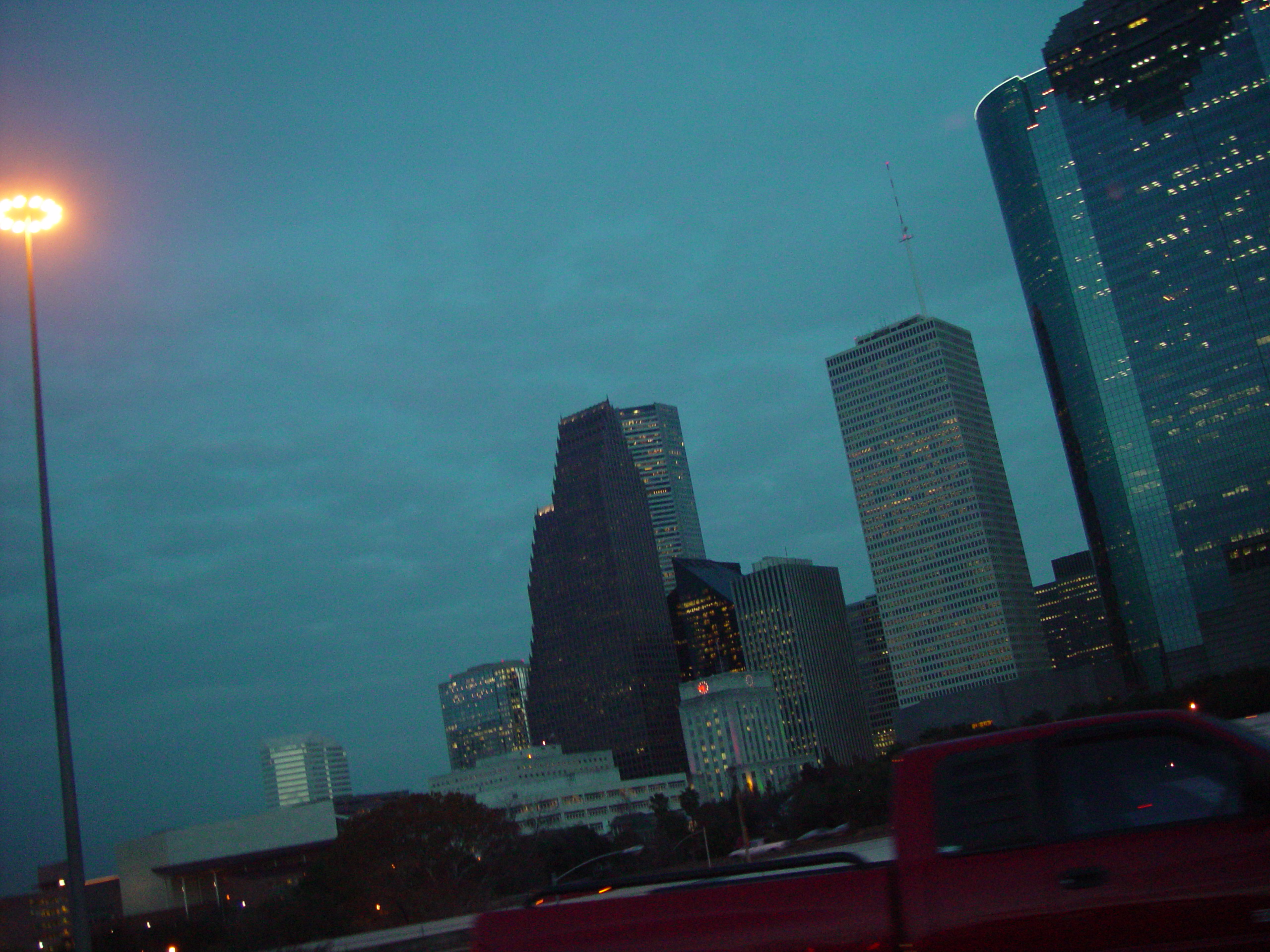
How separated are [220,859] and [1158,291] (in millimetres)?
133534

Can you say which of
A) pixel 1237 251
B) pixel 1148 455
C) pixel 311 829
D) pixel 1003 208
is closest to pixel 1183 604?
pixel 1148 455

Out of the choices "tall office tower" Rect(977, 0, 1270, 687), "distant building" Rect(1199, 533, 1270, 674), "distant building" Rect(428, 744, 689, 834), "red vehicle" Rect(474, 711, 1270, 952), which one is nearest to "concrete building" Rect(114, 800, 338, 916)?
"distant building" Rect(428, 744, 689, 834)

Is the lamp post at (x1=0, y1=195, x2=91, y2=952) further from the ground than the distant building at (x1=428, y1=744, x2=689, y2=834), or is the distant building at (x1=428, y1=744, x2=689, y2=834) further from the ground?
the lamp post at (x1=0, y1=195, x2=91, y2=952)

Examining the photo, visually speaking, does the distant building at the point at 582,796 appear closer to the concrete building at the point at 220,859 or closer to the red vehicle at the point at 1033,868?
the concrete building at the point at 220,859

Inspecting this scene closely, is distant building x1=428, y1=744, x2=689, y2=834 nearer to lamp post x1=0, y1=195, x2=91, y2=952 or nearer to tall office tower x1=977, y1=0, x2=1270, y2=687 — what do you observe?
tall office tower x1=977, y1=0, x2=1270, y2=687

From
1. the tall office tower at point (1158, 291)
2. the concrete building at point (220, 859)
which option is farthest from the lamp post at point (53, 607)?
the tall office tower at point (1158, 291)

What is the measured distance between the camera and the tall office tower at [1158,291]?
5748 inches

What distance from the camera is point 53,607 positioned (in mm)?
16406

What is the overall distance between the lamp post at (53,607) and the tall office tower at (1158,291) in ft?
492

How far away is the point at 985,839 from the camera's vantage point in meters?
6.25

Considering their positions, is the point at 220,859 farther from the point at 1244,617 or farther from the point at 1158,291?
the point at 1158,291

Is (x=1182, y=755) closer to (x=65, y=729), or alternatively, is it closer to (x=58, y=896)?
(x=65, y=729)

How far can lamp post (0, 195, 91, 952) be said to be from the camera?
15141mm

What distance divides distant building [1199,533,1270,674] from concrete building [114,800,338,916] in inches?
3895
